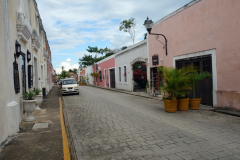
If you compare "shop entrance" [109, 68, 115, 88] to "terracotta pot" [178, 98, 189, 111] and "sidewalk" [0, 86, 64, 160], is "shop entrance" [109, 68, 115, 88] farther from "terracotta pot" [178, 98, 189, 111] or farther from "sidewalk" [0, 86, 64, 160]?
"sidewalk" [0, 86, 64, 160]

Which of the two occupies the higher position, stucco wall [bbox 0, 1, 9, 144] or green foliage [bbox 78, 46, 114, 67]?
green foliage [bbox 78, 46, 114, 67]

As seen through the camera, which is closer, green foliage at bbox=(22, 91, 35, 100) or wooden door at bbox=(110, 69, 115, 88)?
green foliage at bbox=(22, 91, 35, 100)

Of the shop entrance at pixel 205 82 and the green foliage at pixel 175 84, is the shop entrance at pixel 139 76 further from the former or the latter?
the green foliage at pixel 175 84

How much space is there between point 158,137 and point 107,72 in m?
22.3

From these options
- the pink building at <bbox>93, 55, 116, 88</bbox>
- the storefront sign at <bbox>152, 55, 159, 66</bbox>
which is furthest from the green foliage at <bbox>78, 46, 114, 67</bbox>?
the storefront sign at <bbox>152, 55, 159, 66</bbox>

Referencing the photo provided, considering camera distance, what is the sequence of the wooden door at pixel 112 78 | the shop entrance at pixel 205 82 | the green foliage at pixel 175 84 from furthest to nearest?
the wooden door at pixel 112 78 → the shop entrance at pixel 205 82 → the green foliage at pixel 175 84

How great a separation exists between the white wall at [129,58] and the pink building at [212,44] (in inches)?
172

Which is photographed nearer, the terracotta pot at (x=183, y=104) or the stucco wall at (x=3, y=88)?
the stucco wall at (x=3, y=88)

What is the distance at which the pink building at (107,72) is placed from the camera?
2405cm

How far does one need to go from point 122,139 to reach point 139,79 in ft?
46.5

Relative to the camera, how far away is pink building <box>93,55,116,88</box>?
2405cm

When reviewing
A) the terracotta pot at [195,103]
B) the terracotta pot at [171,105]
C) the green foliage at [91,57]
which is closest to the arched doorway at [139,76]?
the terracotta pot at [195,103]

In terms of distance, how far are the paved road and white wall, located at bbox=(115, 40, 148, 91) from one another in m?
9.07

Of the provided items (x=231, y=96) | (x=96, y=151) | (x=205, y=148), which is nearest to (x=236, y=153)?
(x=205, y=148)
